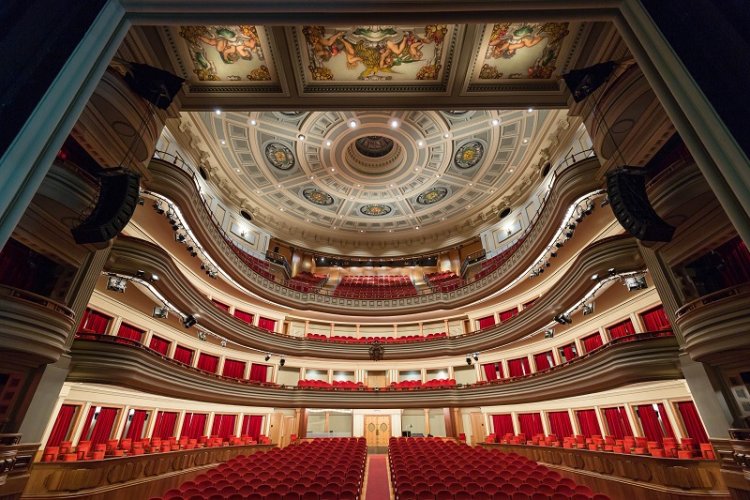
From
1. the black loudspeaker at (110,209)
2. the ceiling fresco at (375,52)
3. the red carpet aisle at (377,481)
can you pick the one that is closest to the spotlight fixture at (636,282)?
the ceiling fresco at (375,52)

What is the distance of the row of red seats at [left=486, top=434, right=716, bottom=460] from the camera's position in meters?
7.07

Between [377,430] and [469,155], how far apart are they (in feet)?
49.7

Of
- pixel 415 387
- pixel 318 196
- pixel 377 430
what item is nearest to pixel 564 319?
pixel 415 387

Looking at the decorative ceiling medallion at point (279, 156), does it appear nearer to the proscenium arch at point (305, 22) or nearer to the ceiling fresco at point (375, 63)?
the ceiling fresco at point (375, 63)

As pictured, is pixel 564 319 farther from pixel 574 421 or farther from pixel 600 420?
pixel 574 421

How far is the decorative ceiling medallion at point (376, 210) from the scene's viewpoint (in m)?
21.1

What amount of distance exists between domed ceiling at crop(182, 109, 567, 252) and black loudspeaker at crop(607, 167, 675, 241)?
934cm

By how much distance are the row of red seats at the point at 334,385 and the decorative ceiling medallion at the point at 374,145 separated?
478 inches

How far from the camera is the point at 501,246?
18281mm

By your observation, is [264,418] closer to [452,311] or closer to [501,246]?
[452,311]

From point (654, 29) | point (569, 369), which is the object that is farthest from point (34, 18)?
point (569, 369)

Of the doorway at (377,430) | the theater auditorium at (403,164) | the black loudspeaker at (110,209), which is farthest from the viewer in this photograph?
the doorway at (377,430)

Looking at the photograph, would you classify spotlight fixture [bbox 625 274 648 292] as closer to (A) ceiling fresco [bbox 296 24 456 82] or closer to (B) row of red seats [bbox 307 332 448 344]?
(A) ceiling fresco [bbox 296 24 456 82]

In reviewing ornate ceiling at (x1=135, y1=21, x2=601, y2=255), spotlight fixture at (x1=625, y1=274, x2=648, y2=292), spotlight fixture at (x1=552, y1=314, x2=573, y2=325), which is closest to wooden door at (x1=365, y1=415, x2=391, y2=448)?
spotlight fixture at (x1=552, y1=314, x2=573, y2=325)
